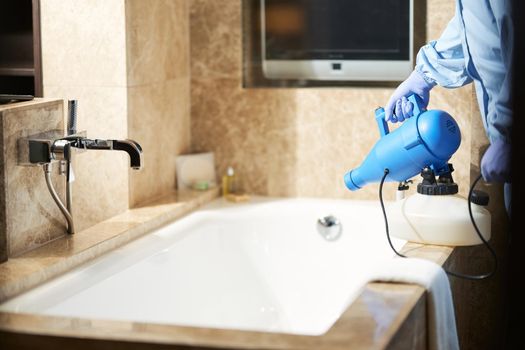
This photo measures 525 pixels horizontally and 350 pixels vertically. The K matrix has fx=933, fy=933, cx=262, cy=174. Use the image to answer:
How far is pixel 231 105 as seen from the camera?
129 inches

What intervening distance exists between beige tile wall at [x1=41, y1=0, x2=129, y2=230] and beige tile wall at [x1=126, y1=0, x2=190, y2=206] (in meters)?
0.03

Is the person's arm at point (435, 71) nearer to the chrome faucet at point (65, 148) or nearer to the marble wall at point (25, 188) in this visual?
the chrome faucet at point (65, 148)

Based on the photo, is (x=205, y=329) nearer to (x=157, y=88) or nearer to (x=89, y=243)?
(x=89, y=243)

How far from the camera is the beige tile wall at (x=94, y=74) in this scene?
114 inches

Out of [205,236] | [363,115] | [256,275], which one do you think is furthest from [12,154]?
[363,115]

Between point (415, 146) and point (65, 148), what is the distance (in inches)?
35.4

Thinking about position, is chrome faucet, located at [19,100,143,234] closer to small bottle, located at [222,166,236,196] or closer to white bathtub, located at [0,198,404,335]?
white bathtub, located at [0,198,404,335]

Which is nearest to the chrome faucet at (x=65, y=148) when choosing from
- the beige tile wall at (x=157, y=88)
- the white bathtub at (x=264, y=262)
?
the white bathtub at (x=264, y=262)

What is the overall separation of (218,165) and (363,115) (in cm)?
57

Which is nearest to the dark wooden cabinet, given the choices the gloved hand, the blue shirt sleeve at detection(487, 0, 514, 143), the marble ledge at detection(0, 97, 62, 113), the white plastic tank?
the marble ledge at detection(0, 97, 62, 113)

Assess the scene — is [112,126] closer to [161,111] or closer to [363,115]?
[161,111]

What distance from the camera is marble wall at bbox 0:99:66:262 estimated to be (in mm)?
2299

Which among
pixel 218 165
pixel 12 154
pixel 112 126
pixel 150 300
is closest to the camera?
pixel 12 154

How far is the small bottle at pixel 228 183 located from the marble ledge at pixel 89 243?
84 millimetres
